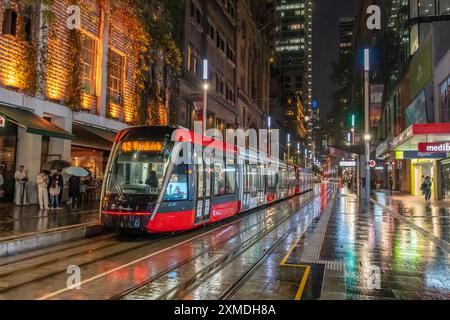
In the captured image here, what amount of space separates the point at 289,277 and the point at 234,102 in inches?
1738

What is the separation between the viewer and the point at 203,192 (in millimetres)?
14242

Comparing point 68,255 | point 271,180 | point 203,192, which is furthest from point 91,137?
point 68,255

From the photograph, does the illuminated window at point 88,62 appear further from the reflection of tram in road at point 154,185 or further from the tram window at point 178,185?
the tram window at point 178,185

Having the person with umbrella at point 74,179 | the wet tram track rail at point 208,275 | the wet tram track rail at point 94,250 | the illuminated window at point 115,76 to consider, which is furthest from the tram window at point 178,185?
the illuminated window at point 115,76

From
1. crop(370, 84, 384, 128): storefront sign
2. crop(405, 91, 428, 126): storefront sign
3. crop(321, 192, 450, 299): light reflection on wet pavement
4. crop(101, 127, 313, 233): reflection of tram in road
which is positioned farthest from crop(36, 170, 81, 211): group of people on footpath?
crop(370, 84, 384, 128): storefront sign

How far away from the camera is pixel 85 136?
2325cm

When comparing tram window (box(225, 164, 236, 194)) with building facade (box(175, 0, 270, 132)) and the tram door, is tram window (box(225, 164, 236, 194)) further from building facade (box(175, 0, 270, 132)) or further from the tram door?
building facade (box(175, 0, 270, 132))

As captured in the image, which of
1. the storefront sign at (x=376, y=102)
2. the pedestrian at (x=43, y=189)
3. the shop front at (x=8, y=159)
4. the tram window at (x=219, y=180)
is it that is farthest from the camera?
the storefront sign at (x=376, y=102)

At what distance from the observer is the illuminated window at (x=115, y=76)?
24891mm

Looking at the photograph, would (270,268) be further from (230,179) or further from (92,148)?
(92,148)

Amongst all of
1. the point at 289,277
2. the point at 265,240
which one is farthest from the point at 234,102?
the point at 289,277

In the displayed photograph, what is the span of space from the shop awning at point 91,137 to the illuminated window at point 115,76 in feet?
8.04

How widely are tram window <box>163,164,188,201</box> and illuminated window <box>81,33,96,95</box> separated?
12.2m
